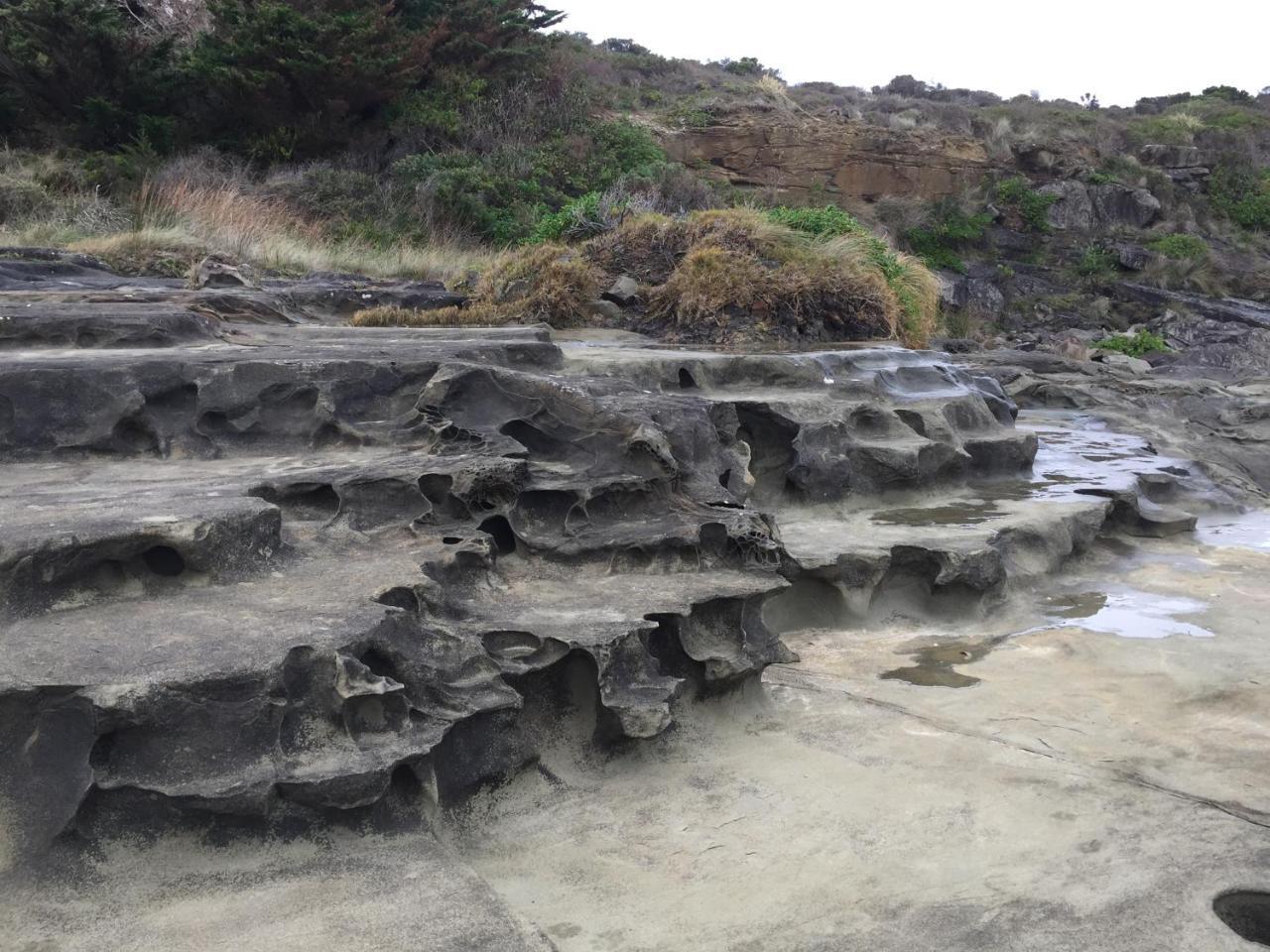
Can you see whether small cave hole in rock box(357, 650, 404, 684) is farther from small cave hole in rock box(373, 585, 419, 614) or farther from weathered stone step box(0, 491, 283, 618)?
weathered stone step box(0, 491, 283, 618)

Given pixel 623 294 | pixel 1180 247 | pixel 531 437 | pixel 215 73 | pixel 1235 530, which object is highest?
pixel 215 73

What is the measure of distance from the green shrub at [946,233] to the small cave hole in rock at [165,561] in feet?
74.1

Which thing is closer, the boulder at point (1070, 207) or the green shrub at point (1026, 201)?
the green shrub at point (1026, 201)

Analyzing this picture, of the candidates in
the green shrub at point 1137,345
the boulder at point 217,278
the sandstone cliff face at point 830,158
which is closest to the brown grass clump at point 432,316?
the boulder at point 217,278

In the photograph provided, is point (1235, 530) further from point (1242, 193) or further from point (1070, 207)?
point (1242, 193)

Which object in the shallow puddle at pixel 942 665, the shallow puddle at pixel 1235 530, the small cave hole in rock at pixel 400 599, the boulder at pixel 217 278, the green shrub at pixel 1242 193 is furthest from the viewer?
the green shrub at pixel 1242 193

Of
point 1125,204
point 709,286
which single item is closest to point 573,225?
point 709,286

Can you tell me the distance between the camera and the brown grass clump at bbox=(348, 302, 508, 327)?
8.62 meters

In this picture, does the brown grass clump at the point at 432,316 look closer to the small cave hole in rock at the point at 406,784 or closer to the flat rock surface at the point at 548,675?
the flat rock surface at the point at 548,675

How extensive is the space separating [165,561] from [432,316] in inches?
229

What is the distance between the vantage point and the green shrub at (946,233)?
24797mm

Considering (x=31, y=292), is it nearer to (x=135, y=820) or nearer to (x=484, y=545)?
(x=484, y=545)

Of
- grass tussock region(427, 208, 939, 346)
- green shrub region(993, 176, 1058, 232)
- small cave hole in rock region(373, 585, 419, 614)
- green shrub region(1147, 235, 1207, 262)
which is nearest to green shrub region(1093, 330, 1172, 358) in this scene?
green shrub region(1147, 235, 1207, 262)

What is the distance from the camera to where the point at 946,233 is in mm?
25469
